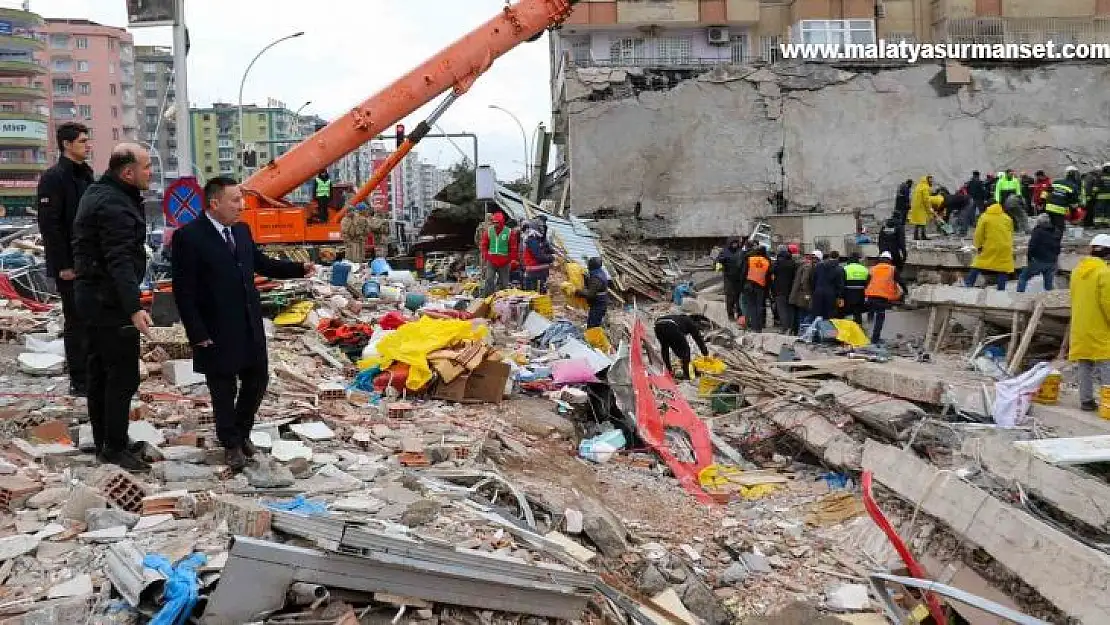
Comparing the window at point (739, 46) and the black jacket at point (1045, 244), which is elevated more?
the window at point (739, 46)

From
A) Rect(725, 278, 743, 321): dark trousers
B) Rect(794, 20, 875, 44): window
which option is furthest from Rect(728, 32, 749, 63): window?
Rect(725, 278, 743, 321): dark trousers

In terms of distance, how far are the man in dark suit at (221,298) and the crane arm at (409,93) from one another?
9915mm

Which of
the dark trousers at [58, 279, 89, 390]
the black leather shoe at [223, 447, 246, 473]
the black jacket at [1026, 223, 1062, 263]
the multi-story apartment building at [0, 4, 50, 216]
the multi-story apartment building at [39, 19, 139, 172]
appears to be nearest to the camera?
the black leather shoe at [223, 447, 246, 473]

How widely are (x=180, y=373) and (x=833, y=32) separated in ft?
118

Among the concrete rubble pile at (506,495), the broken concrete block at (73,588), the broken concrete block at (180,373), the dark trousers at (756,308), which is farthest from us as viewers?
the dark trousers at (756,308)

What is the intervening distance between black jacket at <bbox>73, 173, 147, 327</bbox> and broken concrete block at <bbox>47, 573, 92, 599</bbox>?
1.54 metres

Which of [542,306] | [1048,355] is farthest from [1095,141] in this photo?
[542,306]

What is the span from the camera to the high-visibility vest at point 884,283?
1334 centimetres

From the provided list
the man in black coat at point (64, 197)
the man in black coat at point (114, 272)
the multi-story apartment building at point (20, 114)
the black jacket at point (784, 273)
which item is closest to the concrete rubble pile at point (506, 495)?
the man in black coat at point (114, 272)

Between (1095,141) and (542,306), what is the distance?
68.8ft

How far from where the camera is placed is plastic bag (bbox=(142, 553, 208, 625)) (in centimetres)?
329

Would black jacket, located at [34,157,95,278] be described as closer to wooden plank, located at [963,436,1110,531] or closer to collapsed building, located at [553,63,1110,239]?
wooden plank, located at [963,436,1110,531]

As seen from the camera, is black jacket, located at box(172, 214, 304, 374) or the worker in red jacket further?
the worker in red jacket

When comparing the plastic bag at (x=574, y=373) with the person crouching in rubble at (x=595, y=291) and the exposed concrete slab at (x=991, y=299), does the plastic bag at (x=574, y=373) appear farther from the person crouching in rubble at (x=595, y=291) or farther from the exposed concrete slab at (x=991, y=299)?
the exposed concrete slab at (x=991, y=299)
